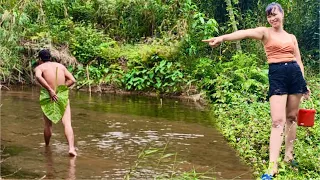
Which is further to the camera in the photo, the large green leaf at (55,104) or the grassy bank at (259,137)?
the large green leaf at (55,104)

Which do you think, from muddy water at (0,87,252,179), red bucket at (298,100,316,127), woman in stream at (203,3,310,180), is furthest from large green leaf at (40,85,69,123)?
red bucket at (298,100,316,127)

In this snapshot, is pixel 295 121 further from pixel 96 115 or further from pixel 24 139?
pixel 96 115

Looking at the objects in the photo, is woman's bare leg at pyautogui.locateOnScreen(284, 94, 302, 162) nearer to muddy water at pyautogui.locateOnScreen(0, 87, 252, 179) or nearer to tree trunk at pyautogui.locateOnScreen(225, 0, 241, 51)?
muddy water at pyautogui.locateOnScreen(0, 87, 252, 179)

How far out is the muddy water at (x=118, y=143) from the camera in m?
5.58

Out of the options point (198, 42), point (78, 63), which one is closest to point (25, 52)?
point (78, 63)

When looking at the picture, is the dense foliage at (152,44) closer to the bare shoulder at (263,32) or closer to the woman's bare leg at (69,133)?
the woman's bare leg at (69,133)

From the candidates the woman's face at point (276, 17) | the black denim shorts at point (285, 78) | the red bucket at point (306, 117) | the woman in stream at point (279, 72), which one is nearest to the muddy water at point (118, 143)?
the woman in stream at point (279, 72)

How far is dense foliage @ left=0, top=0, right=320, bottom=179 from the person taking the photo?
38.9ft

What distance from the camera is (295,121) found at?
5566 millimetres

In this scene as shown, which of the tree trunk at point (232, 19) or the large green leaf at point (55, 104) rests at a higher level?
the tree trunk at point (232, 19)

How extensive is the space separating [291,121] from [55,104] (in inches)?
116

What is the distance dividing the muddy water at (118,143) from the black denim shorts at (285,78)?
1017 millimetres

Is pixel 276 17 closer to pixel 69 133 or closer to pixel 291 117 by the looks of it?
pixel 291 117

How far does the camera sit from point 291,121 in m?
5.56
